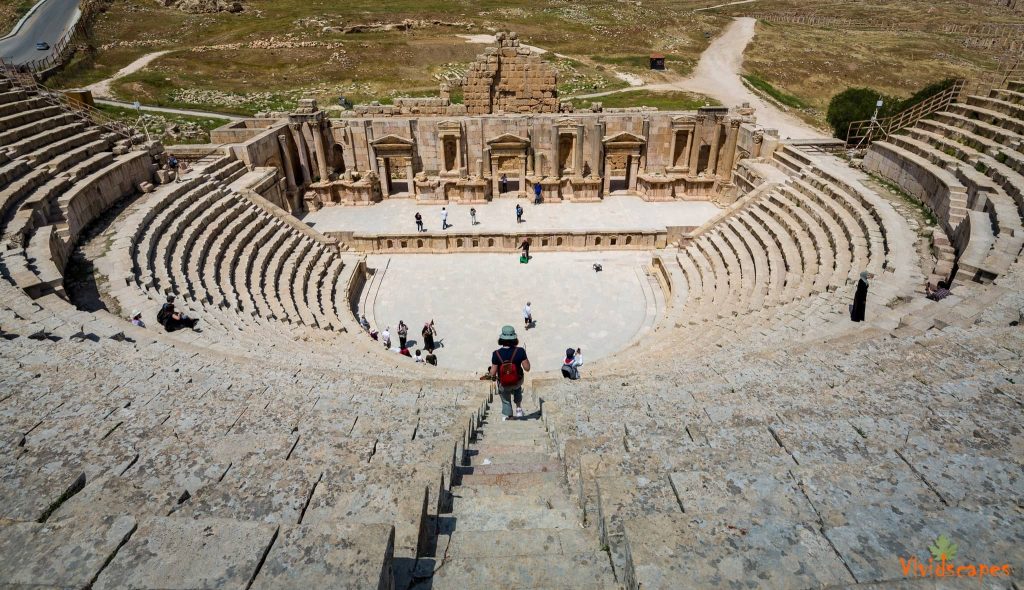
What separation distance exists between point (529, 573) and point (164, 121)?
3882 cm

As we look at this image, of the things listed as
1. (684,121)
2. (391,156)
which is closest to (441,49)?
(391,156)

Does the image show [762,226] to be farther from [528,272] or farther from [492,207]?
[492,207]

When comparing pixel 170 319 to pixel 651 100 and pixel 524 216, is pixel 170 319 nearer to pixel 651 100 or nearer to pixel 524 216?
pixel 524 216

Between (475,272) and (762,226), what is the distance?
10071 mm

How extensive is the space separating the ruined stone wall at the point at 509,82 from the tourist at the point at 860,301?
20.8m

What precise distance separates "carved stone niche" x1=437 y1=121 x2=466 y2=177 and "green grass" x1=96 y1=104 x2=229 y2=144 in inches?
616

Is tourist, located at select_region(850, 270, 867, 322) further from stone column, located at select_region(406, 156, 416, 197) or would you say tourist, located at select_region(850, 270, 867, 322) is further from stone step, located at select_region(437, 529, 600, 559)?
stone column, located at select_region(406, 156, 416, 197)

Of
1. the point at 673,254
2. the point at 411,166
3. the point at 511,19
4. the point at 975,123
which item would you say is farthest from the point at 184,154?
the point at 511,19

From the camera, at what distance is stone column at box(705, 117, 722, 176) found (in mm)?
26578

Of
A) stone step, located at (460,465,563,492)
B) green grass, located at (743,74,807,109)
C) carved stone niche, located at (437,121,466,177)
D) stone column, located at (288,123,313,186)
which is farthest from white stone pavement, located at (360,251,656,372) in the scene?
green grass, located at (743,74,807,109)

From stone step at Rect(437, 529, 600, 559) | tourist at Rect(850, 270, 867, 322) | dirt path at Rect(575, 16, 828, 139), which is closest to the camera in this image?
stone step at Rect(437, 529, 600, 559)

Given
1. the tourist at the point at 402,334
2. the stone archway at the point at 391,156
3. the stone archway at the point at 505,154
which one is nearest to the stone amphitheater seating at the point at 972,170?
the tourist at the point at 402,334

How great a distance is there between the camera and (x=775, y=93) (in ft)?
160

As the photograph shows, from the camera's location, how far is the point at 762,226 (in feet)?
60.6
